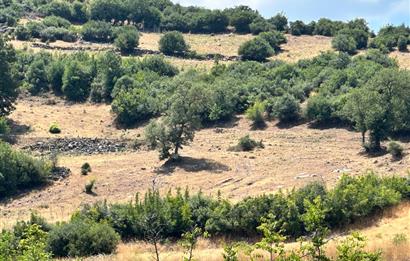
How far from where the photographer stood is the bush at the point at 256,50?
7688 centimetres

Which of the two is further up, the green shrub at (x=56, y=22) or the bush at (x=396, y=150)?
the green shrub at (x=56, y=22)

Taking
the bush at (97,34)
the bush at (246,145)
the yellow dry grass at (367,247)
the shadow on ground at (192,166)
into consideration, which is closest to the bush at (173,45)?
the bush at (97,34)

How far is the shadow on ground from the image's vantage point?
43.4m

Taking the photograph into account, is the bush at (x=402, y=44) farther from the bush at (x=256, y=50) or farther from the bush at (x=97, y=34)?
the bush at (x=97, y=34)

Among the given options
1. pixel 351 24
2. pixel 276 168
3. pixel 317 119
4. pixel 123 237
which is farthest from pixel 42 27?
pixel 123 237

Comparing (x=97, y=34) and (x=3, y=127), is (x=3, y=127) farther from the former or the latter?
(x=97, y=34)

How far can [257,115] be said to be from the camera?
54312 mm

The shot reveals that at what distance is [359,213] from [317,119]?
81.2ft

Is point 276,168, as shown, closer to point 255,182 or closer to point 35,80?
point 255,182

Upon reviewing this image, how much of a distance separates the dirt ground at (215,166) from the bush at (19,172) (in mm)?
1191

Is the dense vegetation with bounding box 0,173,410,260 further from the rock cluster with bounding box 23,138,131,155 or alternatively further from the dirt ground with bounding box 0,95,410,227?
the rock cluster with bounding box 23,138,131,155

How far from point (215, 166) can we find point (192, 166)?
5.45 ft

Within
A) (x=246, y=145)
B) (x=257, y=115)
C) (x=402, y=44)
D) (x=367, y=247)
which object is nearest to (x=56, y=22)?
(x=257, y=115)

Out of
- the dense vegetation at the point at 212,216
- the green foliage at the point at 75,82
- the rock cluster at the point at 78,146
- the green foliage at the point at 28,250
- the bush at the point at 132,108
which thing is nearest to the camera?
the green foliage at the point at 28,250
